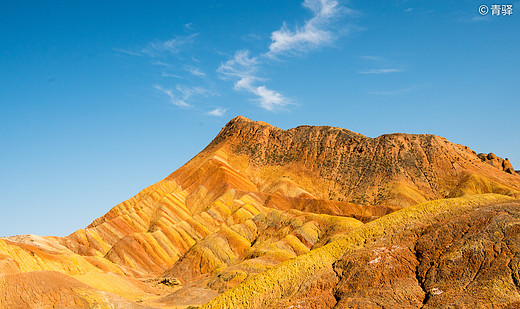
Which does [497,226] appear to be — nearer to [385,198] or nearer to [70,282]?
[70,282]

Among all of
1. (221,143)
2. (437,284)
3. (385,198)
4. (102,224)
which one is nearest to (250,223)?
(102,224)

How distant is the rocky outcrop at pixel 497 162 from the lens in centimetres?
15275

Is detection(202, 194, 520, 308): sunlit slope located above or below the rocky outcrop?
below

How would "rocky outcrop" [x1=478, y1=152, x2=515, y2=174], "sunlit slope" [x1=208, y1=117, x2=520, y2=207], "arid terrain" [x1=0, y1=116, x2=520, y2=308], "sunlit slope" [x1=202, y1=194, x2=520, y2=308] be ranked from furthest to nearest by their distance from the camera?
"rocky outcrop" [x1=478, y1=152, x2=515, y2=174] → "sunlit slope" [x1=208, y1=117, x2=520, y2=207] → "arid terrain" [x1=0, y1=116, x2=520, y2=308] → "sunlit slope" [x1=202, y1=194, x2=520, y2=308]

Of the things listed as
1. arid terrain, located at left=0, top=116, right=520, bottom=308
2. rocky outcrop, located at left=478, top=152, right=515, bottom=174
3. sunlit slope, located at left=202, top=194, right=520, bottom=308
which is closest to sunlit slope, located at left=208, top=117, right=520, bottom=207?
arid terrain, located at left=0, top=116, right=520, bottom=308

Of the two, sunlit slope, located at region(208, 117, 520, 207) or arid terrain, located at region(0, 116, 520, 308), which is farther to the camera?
sunlit slope, located at region(208, 117, 520, 207)

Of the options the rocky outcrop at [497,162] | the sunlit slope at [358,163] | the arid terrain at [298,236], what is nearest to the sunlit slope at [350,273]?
the arid terrain at [298,236]

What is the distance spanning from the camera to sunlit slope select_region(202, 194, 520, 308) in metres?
23.8

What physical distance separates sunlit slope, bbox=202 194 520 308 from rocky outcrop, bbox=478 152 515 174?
139 meters

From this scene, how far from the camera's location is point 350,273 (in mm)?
25688

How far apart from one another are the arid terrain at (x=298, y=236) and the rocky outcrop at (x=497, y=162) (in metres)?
0.71

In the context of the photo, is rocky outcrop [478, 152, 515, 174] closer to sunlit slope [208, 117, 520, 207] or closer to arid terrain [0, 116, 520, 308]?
arid terrain [0, 116, 520, 308]

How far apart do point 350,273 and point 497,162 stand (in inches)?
5912

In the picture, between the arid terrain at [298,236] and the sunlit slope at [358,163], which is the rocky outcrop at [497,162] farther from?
the sunlit slope at [358,163]
